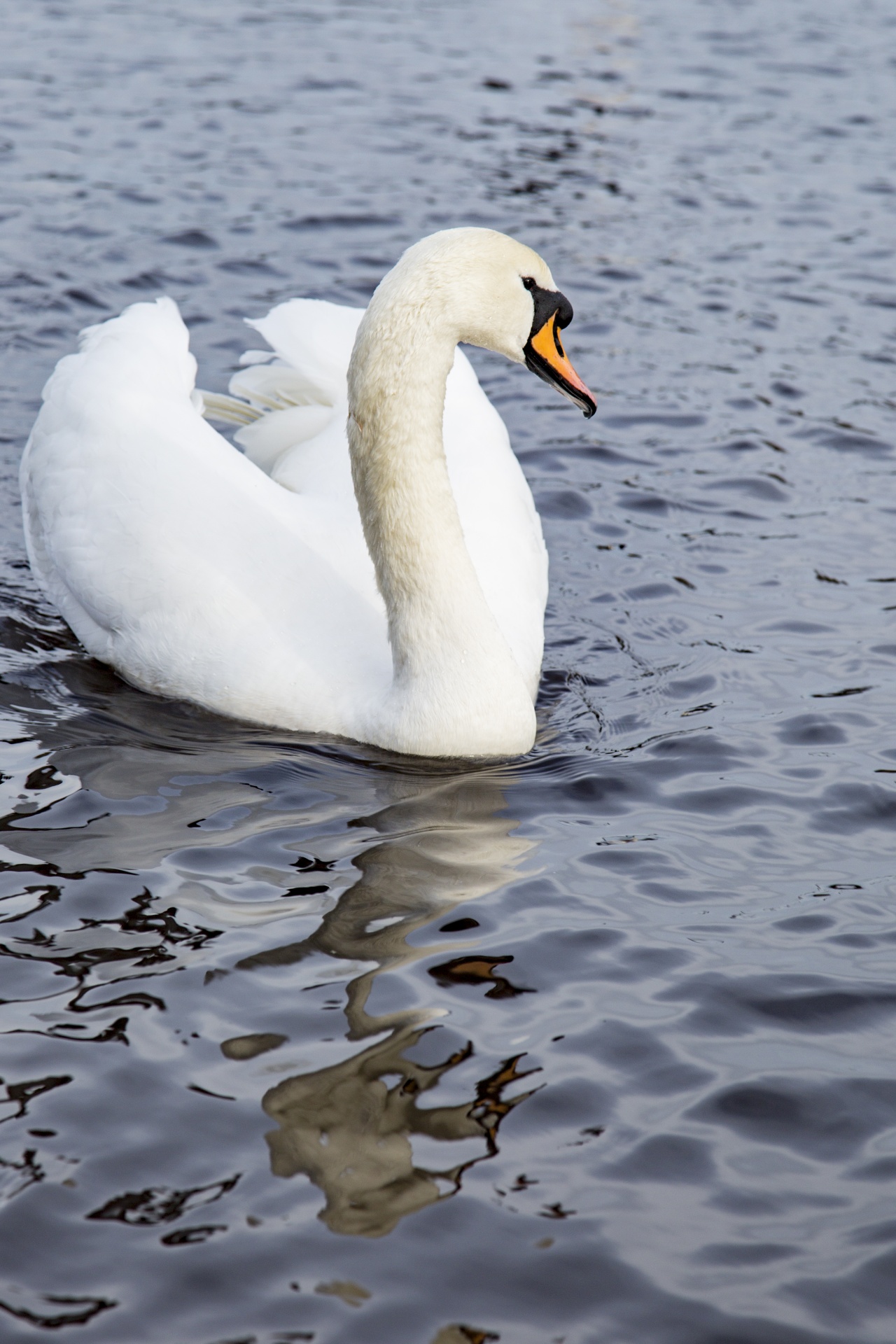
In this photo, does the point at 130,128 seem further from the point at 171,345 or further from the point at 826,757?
the point at 826,757

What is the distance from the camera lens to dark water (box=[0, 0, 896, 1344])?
3297 mm

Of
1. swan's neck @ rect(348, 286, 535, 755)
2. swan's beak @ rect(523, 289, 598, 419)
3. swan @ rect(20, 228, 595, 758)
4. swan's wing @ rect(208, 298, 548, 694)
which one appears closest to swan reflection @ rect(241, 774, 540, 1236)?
swan's neck @ rect(348, 286, 535, 755)

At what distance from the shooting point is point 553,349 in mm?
5402

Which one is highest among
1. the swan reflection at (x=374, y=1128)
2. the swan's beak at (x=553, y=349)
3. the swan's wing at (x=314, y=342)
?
the swan's beak at (x=553, y=349)

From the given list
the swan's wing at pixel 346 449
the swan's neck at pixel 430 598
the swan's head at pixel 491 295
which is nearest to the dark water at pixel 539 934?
the swan's neck at pixel 430 598

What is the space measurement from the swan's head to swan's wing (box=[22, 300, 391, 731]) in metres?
1.12

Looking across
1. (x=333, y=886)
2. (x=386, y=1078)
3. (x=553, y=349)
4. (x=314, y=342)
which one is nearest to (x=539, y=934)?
(x=333, y=886)

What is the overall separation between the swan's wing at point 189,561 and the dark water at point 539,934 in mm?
208

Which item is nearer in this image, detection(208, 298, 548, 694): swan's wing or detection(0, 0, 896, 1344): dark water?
detection(0, 0, 896, 1344): dark water

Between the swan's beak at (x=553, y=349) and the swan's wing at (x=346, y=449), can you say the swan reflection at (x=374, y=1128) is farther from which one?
the swan's beak at (x=553, y=349)

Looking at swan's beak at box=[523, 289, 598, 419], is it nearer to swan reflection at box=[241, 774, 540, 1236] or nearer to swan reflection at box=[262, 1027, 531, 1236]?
swan reflection at box=[241, 774, 540, 1236]

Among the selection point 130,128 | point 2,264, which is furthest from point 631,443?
point 130,128

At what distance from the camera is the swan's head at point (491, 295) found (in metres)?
5.08

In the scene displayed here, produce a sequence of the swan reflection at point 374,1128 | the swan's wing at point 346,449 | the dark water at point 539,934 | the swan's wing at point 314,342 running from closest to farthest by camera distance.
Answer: the dark water at point 539,934
the swan reflection at point 374,1128
the swan's wing at point 346,449
the swan's wing at point 314,342
